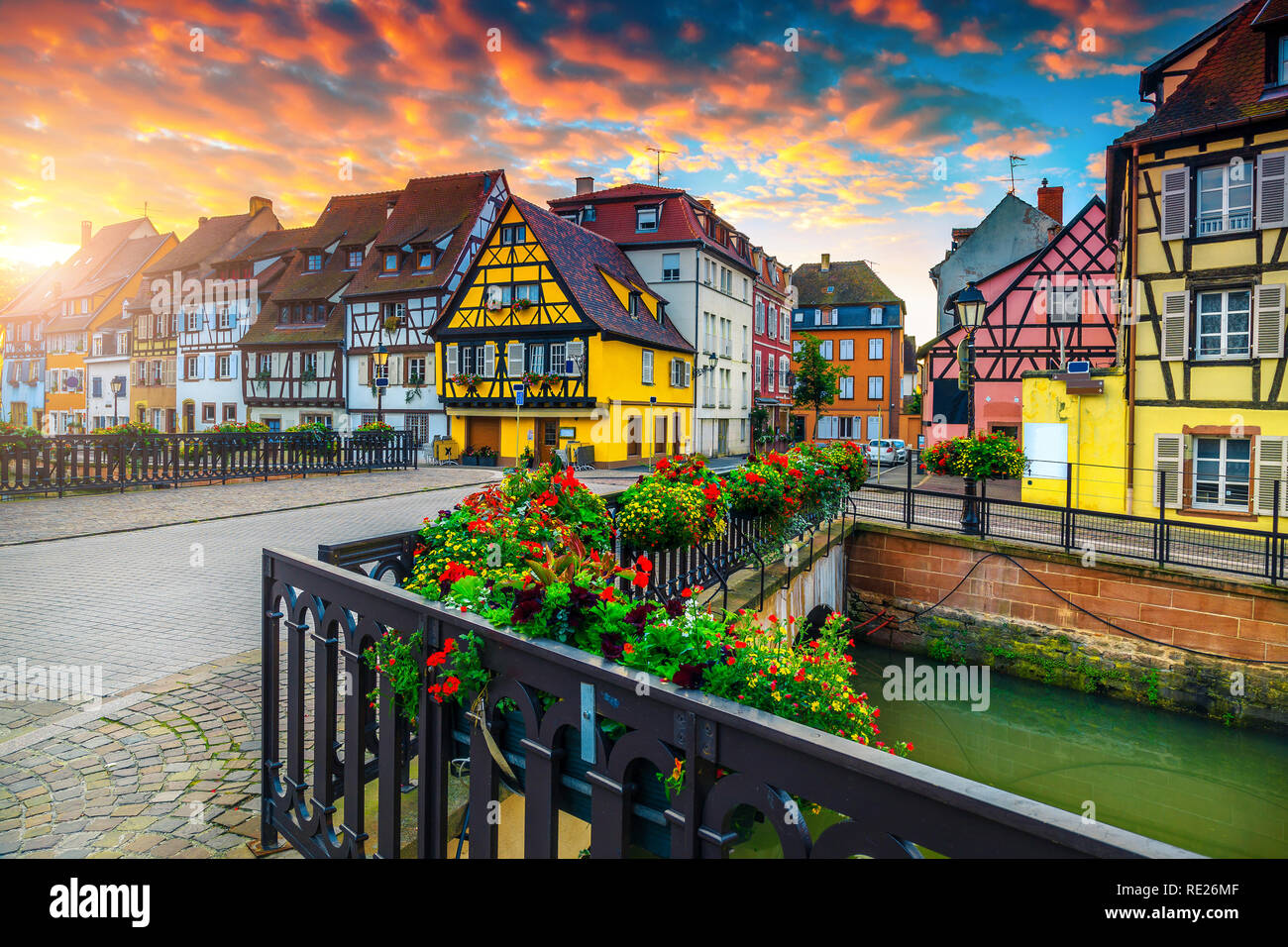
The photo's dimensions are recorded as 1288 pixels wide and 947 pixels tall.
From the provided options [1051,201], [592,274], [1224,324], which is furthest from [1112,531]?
[1051,201]

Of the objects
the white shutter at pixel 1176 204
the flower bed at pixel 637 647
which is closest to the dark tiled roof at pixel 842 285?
the white shutter at pixel 1176 204

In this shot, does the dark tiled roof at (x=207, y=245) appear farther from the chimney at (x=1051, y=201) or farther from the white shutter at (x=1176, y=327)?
the white shutter at (x=1176, y=327)

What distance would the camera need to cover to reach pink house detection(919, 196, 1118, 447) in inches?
1088

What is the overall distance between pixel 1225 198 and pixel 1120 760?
1352 centimetres

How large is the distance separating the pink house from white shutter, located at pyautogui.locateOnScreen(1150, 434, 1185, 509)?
407 inches

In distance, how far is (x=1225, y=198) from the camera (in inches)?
696

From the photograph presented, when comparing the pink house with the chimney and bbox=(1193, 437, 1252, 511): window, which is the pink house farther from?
the chimney

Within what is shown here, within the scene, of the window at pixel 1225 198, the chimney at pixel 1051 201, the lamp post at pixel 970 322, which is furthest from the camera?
the chimney at pixel 1051 201

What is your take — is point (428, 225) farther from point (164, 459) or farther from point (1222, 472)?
point (1222, 472)

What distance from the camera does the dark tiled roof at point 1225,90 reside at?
17297 mm

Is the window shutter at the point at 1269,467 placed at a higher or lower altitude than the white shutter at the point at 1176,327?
lower

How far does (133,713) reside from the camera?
497 cm

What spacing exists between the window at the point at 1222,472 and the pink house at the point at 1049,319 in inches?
414
